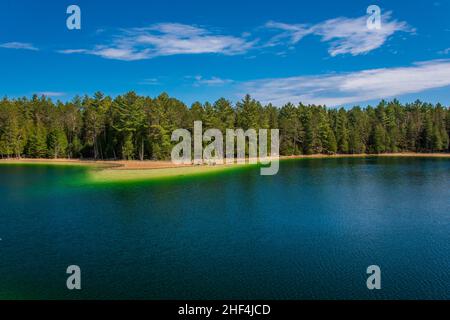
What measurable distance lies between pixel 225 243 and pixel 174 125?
237 feet

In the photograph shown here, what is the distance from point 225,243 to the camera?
26266mm

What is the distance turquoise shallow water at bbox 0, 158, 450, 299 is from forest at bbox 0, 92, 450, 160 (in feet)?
160

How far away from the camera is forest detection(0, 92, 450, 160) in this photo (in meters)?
96.9

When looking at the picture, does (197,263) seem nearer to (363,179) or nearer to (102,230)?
(102,230)

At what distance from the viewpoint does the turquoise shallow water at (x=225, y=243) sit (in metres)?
19.0
